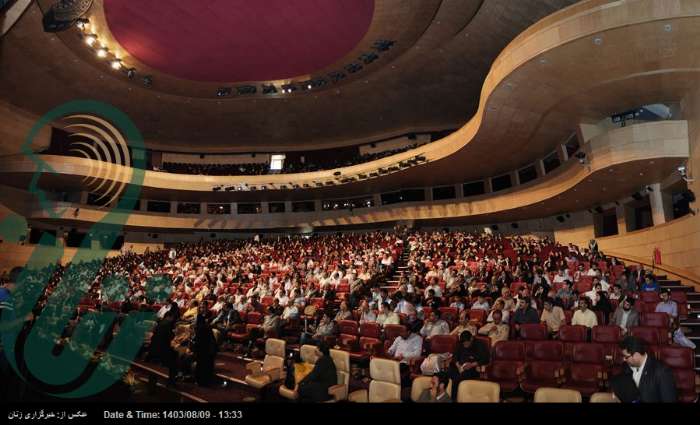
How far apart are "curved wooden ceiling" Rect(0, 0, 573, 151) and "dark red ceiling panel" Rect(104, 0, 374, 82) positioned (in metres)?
1.29

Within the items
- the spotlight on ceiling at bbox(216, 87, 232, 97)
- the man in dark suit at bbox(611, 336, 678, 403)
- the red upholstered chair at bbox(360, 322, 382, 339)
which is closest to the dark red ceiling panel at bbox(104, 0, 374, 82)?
the spotlight on ceiling at bbox(216, 87, 232, 97)

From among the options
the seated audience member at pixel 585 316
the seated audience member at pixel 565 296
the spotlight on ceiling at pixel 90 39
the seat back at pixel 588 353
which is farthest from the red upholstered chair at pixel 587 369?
the spotlight on ceiling at pixel 90 39

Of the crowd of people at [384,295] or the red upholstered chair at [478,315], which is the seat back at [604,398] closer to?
the crowd of people at [384,295]

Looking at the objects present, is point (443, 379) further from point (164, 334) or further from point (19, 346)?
point (19, 346)

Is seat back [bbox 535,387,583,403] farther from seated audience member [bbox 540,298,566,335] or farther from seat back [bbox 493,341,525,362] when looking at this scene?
seated audience member [bbox 540,298,566,335]

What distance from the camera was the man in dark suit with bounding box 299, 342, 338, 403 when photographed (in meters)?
5.38

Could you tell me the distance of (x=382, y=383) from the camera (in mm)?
5359

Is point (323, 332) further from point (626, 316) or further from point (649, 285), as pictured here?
point (649, 285)

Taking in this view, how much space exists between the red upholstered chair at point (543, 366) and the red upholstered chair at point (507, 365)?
12cm

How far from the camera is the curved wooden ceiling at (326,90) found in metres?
17.5

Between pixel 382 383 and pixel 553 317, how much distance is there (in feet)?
13.7

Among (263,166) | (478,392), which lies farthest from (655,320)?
(263,166)

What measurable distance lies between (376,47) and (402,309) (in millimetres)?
14208

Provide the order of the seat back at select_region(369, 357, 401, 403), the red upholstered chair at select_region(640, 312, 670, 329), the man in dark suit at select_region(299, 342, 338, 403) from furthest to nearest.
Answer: the red upholstered chair at select_region(640, 312, 670, 329) → the man in dark suit at select_region(299, 342, 338, 403) → the seat back at select_region(369, 357, 401, 403)
